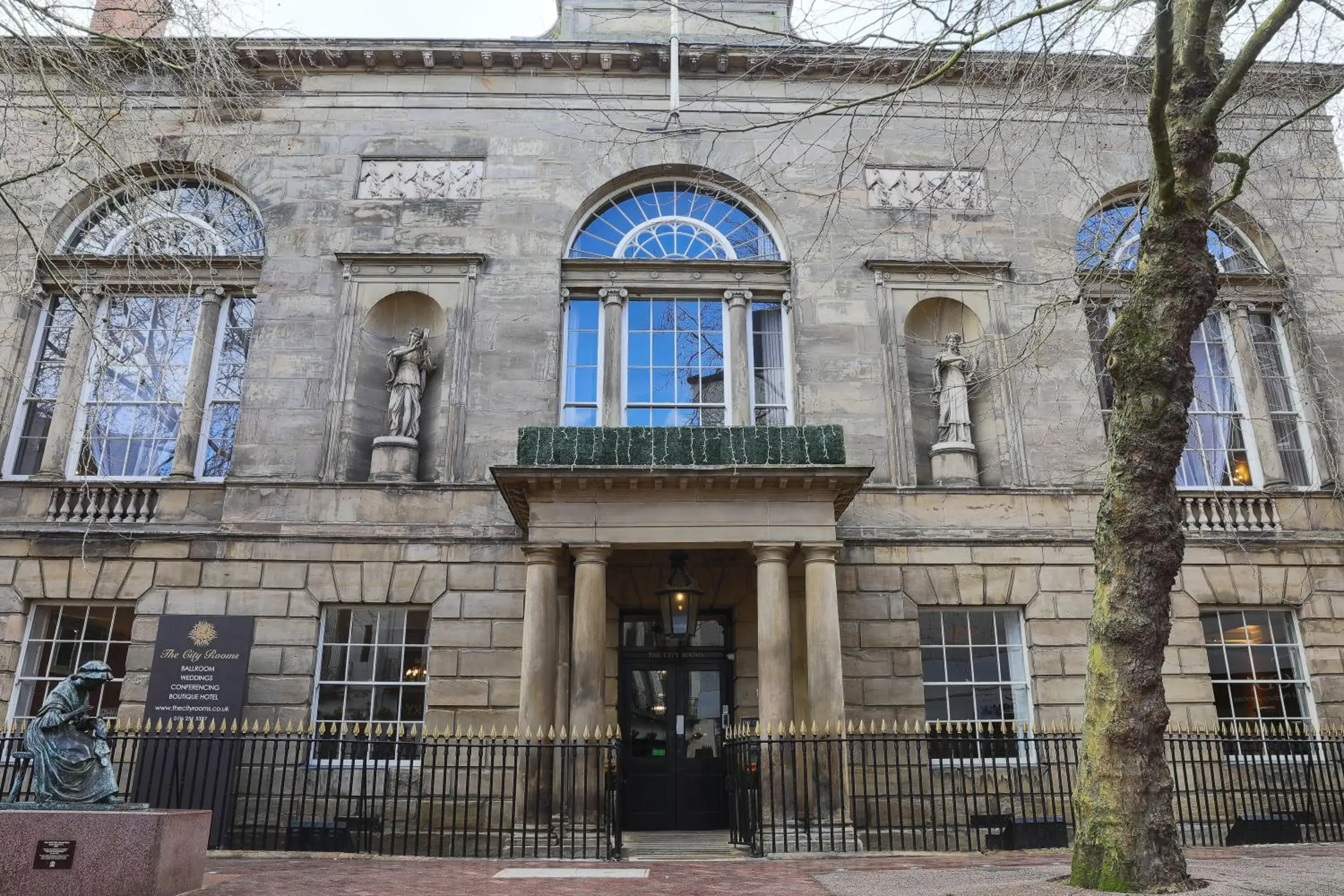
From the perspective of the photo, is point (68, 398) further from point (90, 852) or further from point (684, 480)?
point (90, 852)

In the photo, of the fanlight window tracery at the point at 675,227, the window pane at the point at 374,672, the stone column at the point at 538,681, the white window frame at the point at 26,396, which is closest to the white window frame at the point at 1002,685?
the stone column at the point at 538,681

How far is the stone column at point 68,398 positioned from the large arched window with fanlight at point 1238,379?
1761 centimetres

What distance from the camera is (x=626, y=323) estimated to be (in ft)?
56.7

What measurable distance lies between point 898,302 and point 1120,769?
38.1 ft

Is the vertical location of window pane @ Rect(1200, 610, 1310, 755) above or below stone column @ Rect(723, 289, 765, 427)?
below

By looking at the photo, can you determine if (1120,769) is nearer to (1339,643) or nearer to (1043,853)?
(1043,853)

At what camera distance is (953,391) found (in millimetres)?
16609

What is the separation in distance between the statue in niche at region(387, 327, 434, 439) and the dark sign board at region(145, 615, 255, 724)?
3876 millimetres

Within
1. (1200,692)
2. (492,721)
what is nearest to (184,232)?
(492,721)

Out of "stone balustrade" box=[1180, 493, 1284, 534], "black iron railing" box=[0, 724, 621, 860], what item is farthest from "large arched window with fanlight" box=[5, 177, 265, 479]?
"stone balustrade" box=[1180, 493, 1284, 534]

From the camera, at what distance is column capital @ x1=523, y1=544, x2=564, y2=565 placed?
43.8ft

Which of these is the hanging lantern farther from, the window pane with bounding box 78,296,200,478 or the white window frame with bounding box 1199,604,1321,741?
the window pane with bounding box 78,296,200,478

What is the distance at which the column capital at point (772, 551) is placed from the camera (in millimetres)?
13320

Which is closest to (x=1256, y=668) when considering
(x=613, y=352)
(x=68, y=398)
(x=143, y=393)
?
(x=613, y=352)
